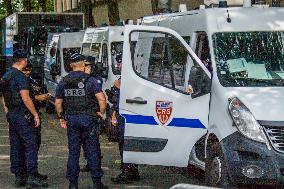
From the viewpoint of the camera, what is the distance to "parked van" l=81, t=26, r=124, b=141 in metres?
15.2

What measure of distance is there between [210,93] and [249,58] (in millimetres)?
674

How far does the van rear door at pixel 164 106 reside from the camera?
8.98 m

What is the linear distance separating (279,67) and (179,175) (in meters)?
2.76

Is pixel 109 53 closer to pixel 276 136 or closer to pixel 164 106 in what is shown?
pixel 164 106

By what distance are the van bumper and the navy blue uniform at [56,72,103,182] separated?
180 cm

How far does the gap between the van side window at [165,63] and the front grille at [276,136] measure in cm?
135

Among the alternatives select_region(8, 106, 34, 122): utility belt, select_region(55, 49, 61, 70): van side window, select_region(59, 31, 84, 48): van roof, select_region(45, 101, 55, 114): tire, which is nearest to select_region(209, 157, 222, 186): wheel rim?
select_region(8, 106, 34, 122): utility belt

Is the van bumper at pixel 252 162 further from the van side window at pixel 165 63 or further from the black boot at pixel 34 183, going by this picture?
the black boot at pixel 34 183

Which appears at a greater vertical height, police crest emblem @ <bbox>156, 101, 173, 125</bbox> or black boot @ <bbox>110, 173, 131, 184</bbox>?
police crest emblem @ <bbox>156, 101, 173, 125</bbox>

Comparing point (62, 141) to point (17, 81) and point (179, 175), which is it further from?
point (17, 81)

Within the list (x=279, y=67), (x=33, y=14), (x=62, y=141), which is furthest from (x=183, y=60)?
(x=33, y=14)

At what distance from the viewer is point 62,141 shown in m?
15.3

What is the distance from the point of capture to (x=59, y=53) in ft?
65.8

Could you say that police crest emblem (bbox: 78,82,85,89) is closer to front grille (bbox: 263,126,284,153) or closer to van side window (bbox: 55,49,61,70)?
front grille (bbox: 263,126,284,153)
